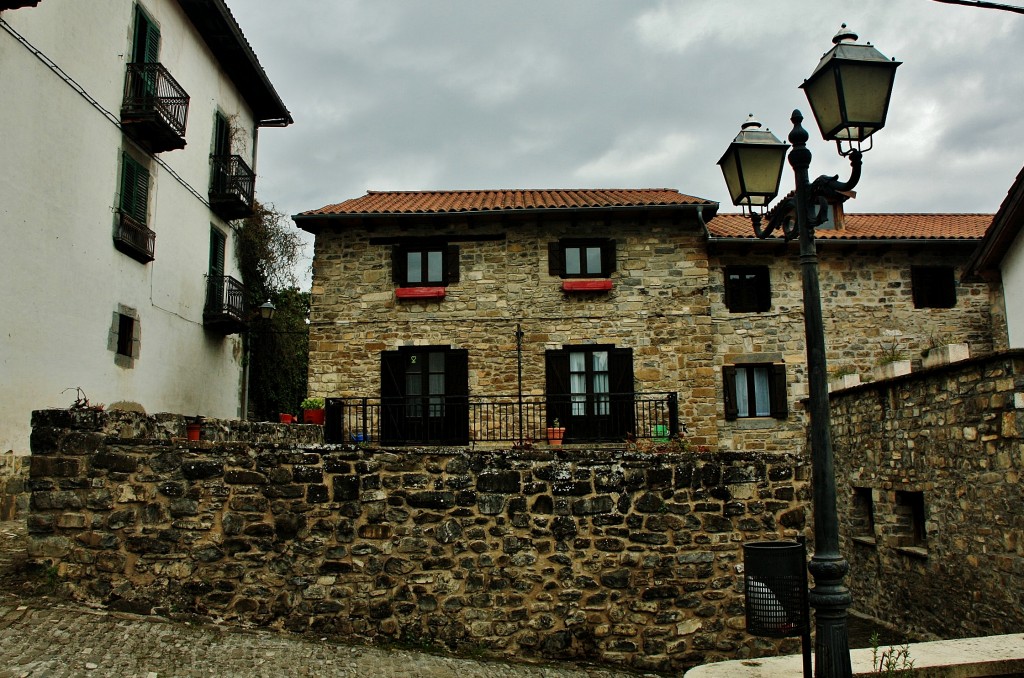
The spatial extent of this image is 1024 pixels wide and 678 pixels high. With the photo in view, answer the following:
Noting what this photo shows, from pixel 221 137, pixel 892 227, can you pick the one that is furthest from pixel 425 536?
pixel 892 227

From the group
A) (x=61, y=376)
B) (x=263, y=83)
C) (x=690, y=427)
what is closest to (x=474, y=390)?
(x=690, y=427)

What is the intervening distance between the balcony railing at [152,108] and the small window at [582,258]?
775 cm

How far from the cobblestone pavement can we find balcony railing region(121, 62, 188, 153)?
9.02 meters

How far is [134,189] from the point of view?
14008mm

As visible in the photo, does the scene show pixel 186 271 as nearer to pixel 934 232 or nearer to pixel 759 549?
pixel 759 549

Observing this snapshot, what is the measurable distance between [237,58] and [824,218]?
16.7m

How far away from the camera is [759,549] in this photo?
4.70 metres

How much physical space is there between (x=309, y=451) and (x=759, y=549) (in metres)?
3.95

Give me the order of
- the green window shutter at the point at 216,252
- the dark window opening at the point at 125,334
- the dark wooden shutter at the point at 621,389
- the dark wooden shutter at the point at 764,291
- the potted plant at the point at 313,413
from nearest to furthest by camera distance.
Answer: the dark window opening at the point at 125,334 < the potted plant at the point at 313,413 < the dark wooden shutter at the point at 621,389 < the green window shutter at the point at 216,252 < the dark wooden shutter at the point at 764,291

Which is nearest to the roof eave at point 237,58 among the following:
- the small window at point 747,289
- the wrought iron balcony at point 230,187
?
the wrought iron balcony at point 230,187

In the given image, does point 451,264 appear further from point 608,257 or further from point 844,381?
point 844,381

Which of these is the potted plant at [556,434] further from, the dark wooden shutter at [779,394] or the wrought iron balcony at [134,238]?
the wrought iron balcony at [134,238]

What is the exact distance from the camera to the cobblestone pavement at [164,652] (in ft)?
17.7

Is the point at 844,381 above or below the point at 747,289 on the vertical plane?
below
